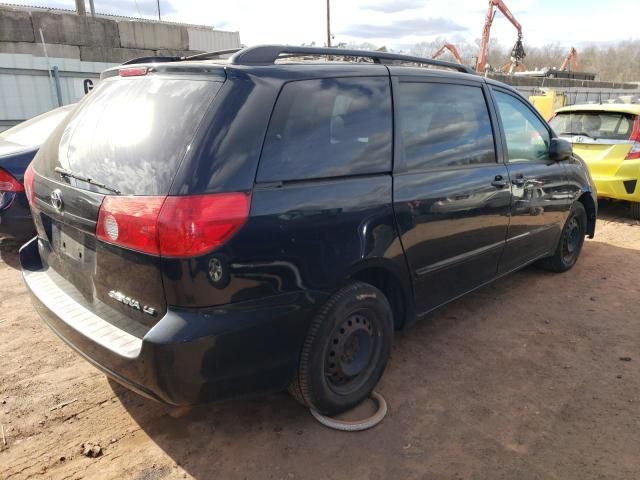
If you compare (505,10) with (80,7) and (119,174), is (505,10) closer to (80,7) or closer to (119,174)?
(80,7)

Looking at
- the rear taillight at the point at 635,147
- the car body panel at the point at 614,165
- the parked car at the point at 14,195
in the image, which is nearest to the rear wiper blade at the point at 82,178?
the parked car at the point at 14,195

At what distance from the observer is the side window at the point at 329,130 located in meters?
2.25

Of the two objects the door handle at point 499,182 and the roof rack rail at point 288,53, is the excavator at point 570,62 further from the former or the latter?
the roof rack rail at point 288,53

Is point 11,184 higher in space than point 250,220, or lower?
lower

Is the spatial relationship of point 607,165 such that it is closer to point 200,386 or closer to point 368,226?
point 368,226

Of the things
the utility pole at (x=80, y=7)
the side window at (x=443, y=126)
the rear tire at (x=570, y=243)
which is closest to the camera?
the side window at (x=443, y=126)

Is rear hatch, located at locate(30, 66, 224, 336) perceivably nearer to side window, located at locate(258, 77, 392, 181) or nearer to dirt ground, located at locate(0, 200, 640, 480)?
side window, located at locate(258, 77, 392, 181)

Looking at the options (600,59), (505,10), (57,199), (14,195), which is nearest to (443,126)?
(57,199)

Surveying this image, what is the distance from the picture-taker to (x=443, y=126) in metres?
3.17

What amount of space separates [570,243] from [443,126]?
2.65 meters

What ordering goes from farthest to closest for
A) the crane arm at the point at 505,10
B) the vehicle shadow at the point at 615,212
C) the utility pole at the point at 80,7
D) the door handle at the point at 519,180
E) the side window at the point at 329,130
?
the crane arm at the point at 505,10 < the utility pole at the point at 80,7 < the vehicle shadow at the point at 615,212 < the door handle at the point at 519,180 < the side window at the point at 329,130

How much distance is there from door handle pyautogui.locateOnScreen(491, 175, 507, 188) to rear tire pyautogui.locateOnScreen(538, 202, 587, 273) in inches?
61.4

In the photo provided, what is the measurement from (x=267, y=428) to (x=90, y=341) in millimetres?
993

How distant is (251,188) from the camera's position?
2123mm
